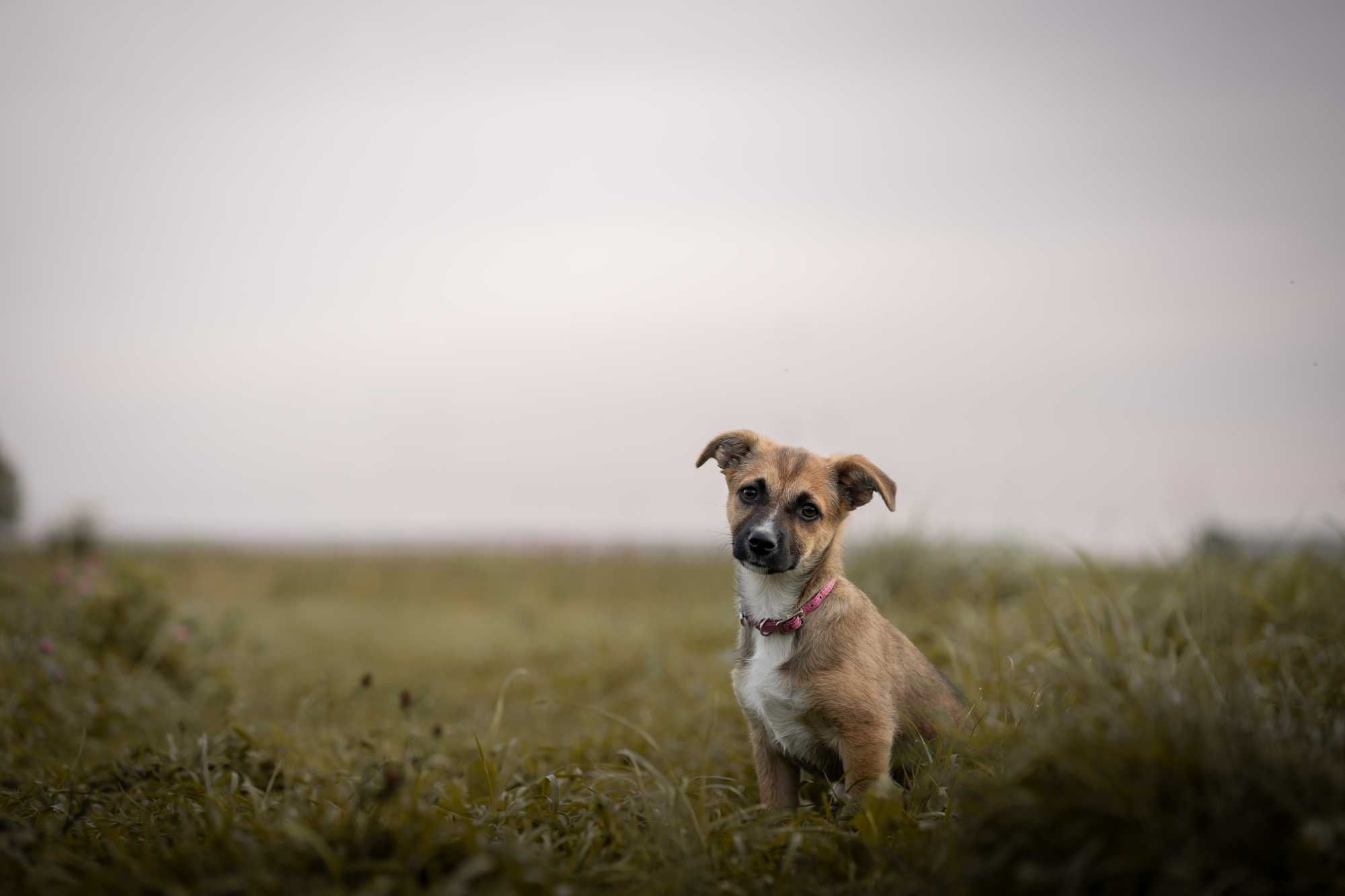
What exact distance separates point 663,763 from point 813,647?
164 centimetres

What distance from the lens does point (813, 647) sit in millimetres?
3752

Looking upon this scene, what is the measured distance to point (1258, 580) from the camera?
746cm

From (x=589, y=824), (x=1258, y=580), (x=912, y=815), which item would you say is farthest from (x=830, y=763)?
(x=1258, y=580)

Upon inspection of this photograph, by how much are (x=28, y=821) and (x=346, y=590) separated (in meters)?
13.9

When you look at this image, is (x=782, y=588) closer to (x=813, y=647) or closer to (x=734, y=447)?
(x=813, y=647)

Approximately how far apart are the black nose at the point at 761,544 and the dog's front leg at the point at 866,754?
31.5 inches

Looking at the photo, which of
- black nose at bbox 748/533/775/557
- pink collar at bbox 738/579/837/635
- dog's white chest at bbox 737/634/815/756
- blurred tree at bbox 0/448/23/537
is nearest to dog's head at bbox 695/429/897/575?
black nose at bbox 748/533/775/557

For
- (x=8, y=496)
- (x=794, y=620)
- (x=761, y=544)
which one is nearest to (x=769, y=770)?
(x=794, y=620)

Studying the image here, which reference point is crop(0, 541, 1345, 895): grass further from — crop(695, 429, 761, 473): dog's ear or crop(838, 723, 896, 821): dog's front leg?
crop(695, 429, 761, 473): dog's ear

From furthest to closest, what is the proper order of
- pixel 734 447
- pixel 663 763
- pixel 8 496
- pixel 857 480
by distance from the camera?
1. pixel 8 496
2. pixel 663 763
3. pixel 734 447
4. pixel 857 480

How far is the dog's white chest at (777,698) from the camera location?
369 cm

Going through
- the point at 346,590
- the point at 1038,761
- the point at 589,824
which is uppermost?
the point at 1038,761

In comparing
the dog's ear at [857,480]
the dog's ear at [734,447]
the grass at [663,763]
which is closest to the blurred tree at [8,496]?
the grass at [663,763]

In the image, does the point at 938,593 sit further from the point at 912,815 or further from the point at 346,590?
the point at 346,590
